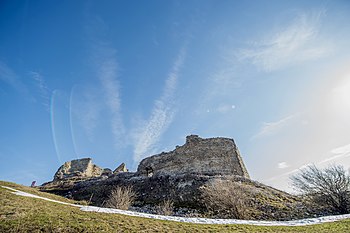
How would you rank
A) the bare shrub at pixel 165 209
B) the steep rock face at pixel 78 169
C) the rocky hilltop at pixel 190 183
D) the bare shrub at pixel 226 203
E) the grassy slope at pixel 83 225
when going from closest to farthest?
the grassy slope at pixel 83 225 → the bare shrub at pixel 226 203 → the bare shrub at pixel 165 209 → the rocky hilltop at pixel 190 183 → the steep rock face at pixel 78 169

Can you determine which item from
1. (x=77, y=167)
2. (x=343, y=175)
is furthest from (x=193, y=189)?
(x=77, y=167)

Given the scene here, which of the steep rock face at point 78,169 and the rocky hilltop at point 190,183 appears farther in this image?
the steep rock face at point 78,169

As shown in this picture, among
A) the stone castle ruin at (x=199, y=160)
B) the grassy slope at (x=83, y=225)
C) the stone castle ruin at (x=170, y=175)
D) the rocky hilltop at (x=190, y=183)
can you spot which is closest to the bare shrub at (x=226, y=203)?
the rocky hilltop at (x=190, y=183)

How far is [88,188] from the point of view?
24797mm

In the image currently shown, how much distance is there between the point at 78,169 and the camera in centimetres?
4603

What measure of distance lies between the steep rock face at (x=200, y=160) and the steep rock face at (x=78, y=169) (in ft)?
57.1

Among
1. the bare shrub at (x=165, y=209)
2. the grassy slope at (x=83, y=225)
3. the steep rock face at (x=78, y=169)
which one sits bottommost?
the grassy slope at (x=83, y=225)

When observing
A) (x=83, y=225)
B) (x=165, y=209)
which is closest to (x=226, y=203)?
(x=165, y=209)

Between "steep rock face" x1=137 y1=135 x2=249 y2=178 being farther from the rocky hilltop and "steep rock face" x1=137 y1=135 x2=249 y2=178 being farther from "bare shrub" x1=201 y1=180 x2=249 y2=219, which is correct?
"bare shrub" x1=201 y1=180 x2=249 y2=219

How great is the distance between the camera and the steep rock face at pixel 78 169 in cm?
4312

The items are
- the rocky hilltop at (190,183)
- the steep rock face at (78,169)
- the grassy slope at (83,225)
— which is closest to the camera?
the grassy slope at (83,225)

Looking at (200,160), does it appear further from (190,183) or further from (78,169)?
(78,169)

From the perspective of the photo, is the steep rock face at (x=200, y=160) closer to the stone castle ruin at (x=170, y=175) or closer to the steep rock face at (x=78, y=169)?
the stone castle ruin at (x=170, y=175)

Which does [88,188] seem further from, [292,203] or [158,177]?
[292,203]
